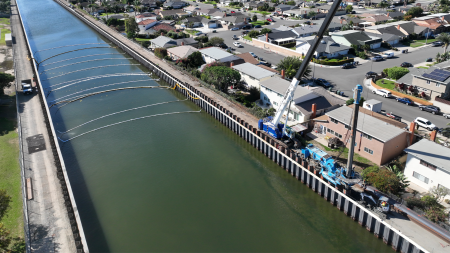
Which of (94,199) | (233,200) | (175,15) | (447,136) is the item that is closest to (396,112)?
(447,136)

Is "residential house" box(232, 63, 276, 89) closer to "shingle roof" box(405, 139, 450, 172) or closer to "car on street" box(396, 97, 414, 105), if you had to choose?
"car on street" box(396, 97, 414, 105)

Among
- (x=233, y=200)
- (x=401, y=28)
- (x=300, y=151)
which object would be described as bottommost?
(x=233, y=200)

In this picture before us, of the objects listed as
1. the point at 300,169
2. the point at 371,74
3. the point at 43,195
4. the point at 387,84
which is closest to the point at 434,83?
the point at 387,84

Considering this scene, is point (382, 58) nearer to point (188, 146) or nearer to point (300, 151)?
point (300, 151)

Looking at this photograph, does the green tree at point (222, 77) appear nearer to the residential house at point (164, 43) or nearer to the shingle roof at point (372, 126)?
the shingle roof at point (372, 126)

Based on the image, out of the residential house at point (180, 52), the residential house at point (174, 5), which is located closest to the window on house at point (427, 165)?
the residential house at point (180, 52)

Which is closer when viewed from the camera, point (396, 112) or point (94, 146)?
point (94, 146)

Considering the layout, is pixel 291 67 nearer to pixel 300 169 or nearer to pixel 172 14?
pixel 300 169
